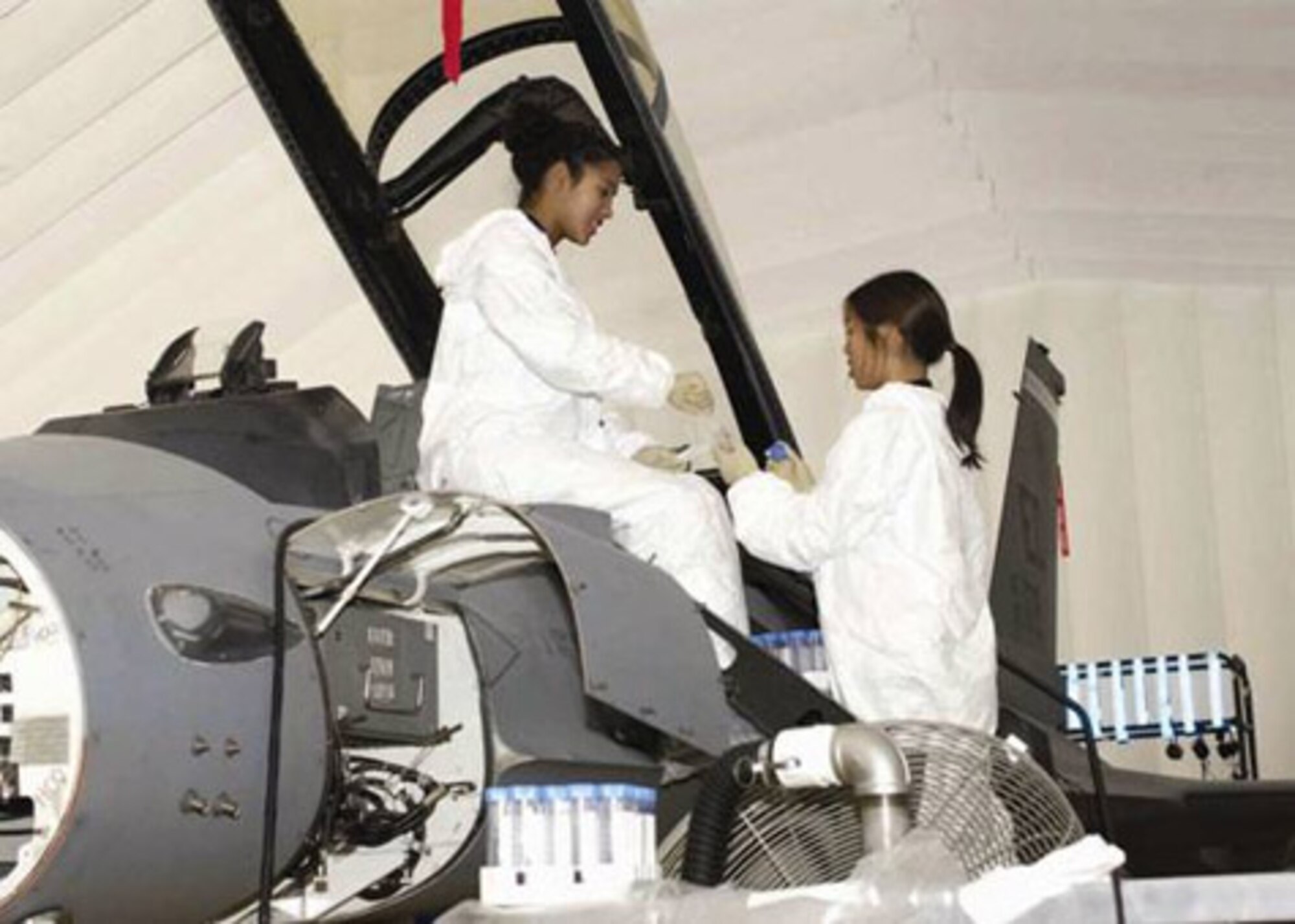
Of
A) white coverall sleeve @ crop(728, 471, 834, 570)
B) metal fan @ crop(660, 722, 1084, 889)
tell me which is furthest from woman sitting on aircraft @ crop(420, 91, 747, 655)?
metal fan @ crop(660, 722, 1084, 889)

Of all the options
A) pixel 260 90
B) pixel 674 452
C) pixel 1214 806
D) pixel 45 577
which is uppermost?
pixel 260 90

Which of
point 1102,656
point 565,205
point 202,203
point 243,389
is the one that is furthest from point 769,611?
point 1102,656

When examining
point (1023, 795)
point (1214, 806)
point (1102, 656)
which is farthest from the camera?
point (1102, 656)

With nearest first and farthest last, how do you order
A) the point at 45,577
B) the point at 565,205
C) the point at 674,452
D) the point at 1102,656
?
the point at 45,577
the point at 565,205
the point at 674,452
the point at 1102,656

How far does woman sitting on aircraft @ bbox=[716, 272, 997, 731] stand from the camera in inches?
174

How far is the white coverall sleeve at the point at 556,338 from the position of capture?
4324 millimetres

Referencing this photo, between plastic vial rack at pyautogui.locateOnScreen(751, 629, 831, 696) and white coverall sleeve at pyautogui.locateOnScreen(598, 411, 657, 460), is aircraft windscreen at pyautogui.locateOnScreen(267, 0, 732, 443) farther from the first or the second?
plastic vial rack at pyautogui.locateOnScreen(751, 629, 831, 696)

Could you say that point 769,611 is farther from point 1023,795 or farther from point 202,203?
point 202,203

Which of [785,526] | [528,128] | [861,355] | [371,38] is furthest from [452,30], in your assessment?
[785,526]

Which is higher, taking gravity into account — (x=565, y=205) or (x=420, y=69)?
(x=420, y=69)

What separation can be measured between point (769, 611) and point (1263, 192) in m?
8.39

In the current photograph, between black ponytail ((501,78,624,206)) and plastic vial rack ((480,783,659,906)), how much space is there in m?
1.88

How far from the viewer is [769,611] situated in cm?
482

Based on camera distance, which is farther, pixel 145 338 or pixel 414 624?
pixel 145 338
